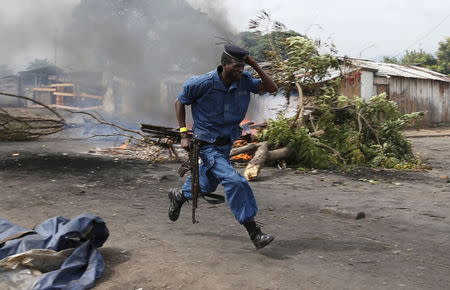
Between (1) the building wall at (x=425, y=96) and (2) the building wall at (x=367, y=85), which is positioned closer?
(2) the building wall at (x=367, y=85)

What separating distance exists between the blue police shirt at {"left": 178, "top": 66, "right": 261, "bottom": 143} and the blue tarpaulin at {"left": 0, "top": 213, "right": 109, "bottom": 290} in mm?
1212

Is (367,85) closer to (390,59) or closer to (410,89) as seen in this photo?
(410,89)

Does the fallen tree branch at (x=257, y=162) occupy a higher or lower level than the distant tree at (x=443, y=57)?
lower

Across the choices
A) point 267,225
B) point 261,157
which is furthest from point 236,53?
point 261,157

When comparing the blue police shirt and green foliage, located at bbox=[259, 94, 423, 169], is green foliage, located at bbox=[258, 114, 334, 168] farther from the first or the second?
the blue police shirt

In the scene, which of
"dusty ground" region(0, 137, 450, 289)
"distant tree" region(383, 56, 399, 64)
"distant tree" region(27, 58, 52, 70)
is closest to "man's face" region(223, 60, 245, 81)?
"dusty ground" region(0, 137, 450, 289)

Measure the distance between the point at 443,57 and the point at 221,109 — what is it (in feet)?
114

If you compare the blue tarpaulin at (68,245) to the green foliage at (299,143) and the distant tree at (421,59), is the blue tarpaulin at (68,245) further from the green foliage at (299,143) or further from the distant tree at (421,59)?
the distant tree at (421,59)

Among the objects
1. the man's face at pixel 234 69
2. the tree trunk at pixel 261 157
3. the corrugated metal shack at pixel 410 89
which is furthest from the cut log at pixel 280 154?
the corrugated metal shack at pixel 410 89

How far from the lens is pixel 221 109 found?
4.00 meters

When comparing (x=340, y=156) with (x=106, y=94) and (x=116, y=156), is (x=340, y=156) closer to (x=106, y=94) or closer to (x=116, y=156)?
(x=116, y=156)

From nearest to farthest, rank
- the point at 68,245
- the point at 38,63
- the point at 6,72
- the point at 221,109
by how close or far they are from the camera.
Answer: the point at 68,245, the point at 221,109, the point at 6,72, the point at 38,63

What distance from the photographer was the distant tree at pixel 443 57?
3301 centimetres

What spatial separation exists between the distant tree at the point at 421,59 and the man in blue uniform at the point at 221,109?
33194 millimetres
